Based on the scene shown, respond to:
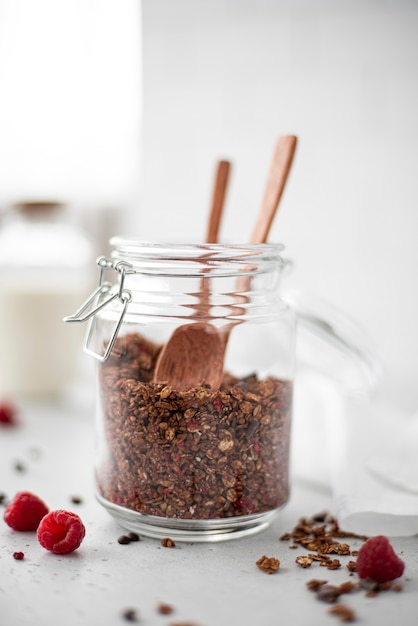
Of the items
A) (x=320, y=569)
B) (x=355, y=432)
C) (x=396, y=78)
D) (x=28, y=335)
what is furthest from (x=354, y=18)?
Answer: (x=320, y=569)

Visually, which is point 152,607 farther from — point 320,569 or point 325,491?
point 325,491

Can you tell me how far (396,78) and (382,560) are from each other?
897 millimetres

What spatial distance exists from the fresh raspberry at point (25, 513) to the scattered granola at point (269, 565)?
263 millimetres

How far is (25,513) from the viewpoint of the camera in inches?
32.3

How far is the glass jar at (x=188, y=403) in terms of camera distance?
2.47 ft

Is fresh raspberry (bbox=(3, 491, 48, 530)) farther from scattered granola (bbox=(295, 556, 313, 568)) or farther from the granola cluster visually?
scattered granola (bbox=(295, 556, 313, 568))

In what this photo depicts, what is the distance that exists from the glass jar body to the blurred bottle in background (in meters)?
0.63

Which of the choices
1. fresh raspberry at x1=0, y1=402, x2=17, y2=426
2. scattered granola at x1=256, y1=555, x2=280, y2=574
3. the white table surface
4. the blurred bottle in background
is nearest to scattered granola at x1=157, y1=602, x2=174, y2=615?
the white table surface

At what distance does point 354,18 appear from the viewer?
1.29 m

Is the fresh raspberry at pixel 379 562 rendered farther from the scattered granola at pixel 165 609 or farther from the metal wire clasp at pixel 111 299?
the metal wire clasp at pixel 111 299

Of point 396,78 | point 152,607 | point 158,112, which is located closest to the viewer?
point 152,607

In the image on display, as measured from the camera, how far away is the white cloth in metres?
0.82

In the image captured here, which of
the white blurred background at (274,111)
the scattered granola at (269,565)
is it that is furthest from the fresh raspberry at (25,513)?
the white blurred background at (274,111)

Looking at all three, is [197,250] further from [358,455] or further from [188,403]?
[358,455]
